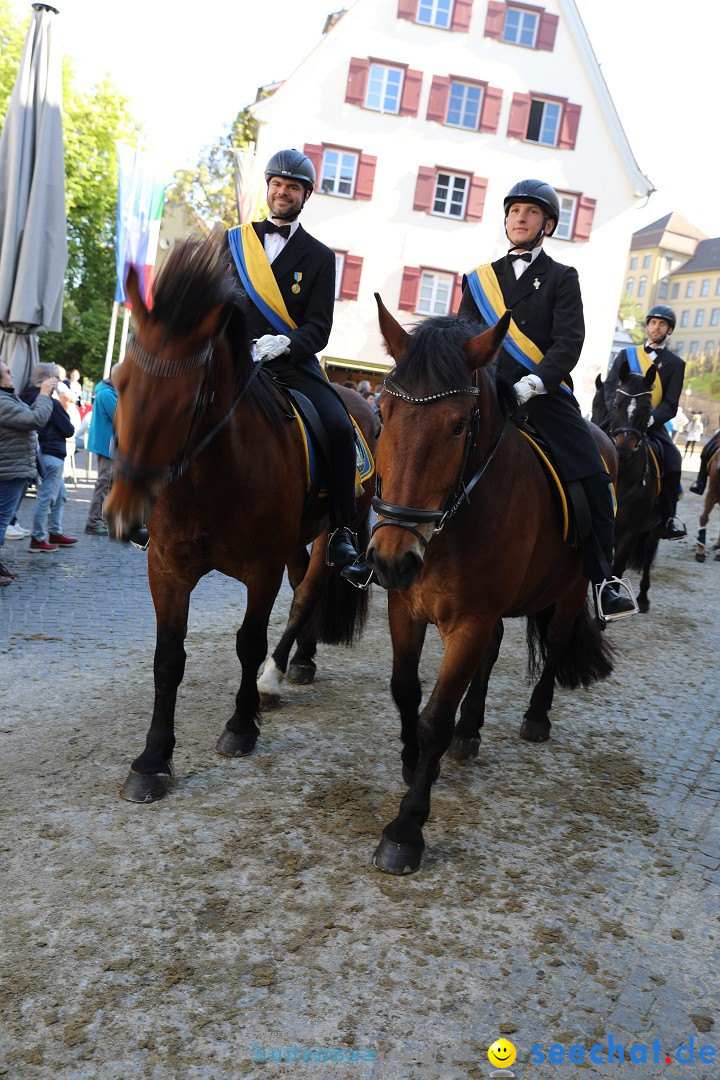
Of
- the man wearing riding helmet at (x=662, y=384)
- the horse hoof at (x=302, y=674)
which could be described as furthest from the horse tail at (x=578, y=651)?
the man wearing riding helmet at (x=662, y=384)

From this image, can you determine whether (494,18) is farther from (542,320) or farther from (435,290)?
(542,320)

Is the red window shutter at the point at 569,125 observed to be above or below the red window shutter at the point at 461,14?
below

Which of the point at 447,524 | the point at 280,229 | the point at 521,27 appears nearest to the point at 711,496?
the point at 280,229

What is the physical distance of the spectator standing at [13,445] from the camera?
26.0 ft

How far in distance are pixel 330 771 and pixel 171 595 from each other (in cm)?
129

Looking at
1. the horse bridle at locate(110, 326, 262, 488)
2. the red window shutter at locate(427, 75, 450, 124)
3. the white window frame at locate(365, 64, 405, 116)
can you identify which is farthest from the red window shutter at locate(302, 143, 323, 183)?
the horse bridle at locate(110, 326, 262, 488)

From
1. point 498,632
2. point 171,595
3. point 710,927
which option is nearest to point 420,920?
point 710,927

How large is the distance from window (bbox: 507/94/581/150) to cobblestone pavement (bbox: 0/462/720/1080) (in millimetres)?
26758

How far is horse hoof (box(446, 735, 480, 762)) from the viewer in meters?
4.82

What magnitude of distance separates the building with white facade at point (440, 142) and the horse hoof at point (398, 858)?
24.5 metres

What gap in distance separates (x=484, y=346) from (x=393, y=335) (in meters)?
0.38

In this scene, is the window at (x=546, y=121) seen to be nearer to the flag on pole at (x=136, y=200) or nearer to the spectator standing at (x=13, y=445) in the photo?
the flag on pole at (x=136, y=200)

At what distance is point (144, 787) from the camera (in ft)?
12.9

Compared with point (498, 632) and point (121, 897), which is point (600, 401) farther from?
point (121, 897)
